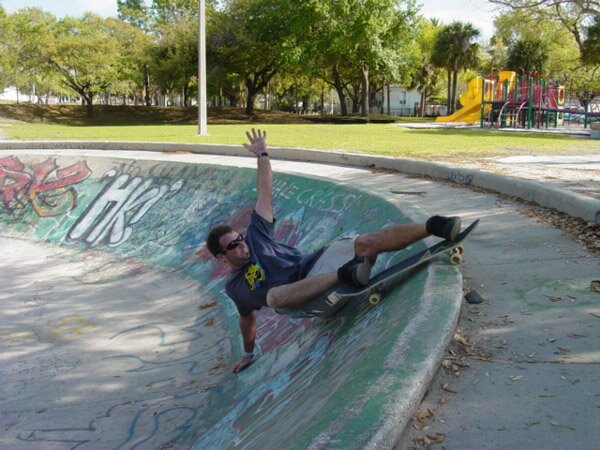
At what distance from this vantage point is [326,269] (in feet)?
13.9

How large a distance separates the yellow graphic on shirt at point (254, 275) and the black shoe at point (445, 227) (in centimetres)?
127

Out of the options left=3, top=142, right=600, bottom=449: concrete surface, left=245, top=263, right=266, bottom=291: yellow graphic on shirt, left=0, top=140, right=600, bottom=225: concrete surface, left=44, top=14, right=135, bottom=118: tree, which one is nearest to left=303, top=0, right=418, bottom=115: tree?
left=44, top=14, right=135, bottom=118: tree

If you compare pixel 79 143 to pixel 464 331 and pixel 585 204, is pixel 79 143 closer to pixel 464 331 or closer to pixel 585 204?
pixel 585 204

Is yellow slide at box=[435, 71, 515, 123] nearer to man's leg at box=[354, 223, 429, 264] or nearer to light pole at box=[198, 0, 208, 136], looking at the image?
light pole at box=[198, 0, 208, 136]

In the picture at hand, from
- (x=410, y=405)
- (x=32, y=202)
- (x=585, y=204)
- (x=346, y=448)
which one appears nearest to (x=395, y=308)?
(x=410, y=405)

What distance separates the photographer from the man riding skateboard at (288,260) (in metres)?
3.95

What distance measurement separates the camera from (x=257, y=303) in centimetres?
454

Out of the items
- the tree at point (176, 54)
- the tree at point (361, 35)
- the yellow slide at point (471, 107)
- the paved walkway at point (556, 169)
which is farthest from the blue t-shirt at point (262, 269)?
the tree at point (176, 54)

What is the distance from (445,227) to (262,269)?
136cm

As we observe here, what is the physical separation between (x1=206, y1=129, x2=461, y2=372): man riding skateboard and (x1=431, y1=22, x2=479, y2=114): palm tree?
45.3 meters

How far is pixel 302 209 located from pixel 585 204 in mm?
3790

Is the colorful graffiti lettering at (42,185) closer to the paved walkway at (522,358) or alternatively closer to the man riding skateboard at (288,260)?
the man riding skateboard at (288,260)

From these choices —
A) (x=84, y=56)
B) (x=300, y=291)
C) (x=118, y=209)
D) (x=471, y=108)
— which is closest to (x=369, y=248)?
(x=300, y=291)

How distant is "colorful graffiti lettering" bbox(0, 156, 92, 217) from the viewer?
13055 millimetres
